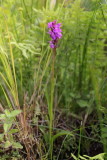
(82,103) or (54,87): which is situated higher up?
(54,87)

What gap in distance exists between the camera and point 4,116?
3.27 ft

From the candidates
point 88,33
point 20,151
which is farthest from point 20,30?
point 20,151

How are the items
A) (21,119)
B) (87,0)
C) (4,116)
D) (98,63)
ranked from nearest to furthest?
(4,116), (21,119), (87,0), (98,63)

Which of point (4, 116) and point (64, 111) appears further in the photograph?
point (64, 111)

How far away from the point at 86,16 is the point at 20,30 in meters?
0.51

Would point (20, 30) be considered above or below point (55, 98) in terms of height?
above

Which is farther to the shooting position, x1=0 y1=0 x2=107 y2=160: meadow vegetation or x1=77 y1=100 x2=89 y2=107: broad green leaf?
x1=77 y1=100 x2=89 y2=107: broad green leaf

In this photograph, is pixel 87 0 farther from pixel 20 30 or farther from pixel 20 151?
pixel 20 151

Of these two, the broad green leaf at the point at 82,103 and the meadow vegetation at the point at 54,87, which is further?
the broad green leaf at the point at 82,103

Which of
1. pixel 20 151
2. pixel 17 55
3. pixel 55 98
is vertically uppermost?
pixel 17 55

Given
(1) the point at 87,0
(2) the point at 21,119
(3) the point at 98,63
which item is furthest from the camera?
(3) the point at 98,63

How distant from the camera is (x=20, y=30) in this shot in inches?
66.4

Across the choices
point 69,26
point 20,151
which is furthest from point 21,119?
point 69,26

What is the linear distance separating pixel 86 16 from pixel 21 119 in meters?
0.72
